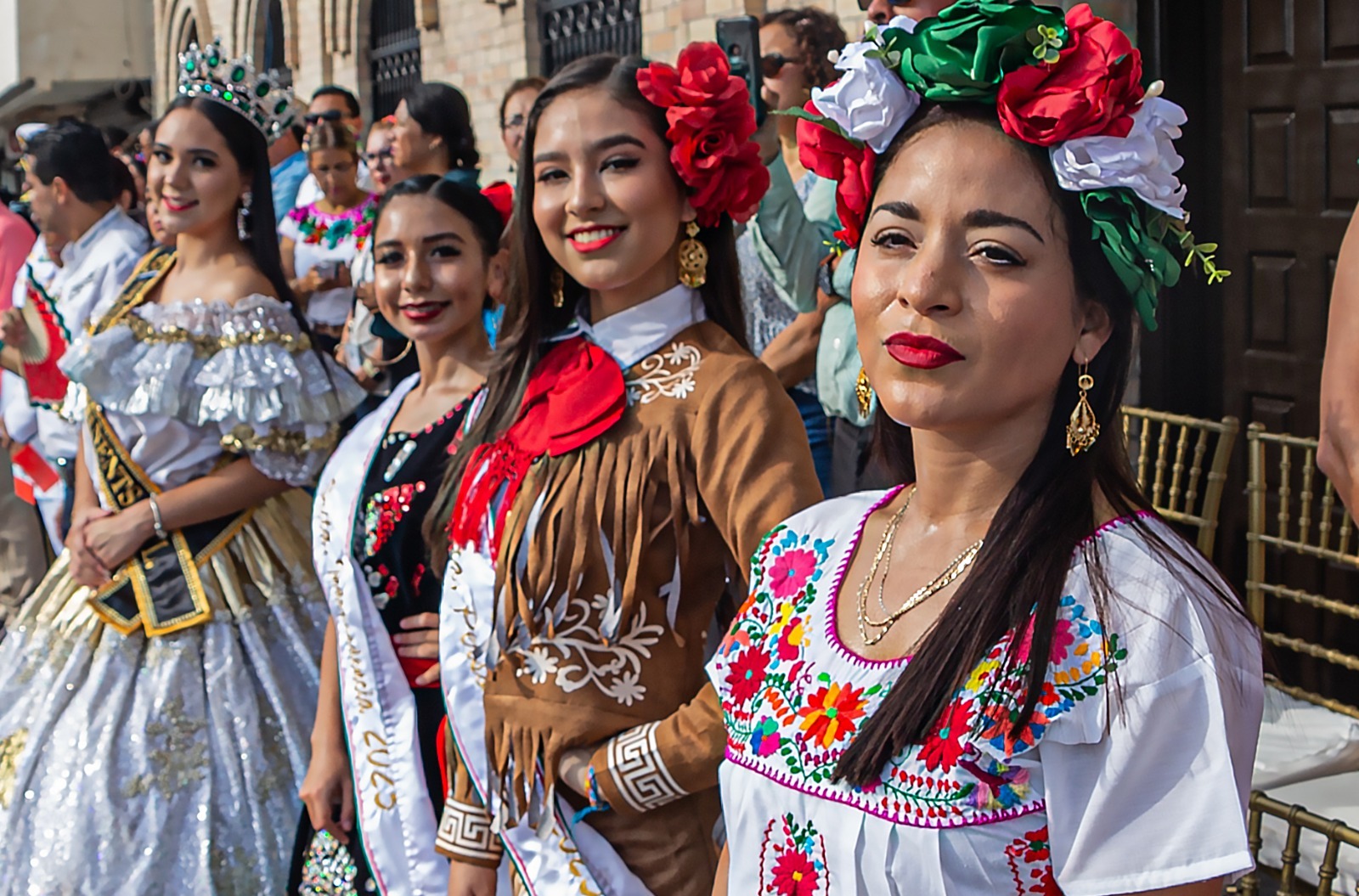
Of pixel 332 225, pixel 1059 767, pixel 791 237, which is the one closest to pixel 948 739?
pixel 1059 767

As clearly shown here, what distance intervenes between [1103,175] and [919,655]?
0.45 meters

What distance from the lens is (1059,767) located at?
122 centimetres

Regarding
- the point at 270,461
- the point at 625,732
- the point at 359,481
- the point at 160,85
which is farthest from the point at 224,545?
the point at 160,85

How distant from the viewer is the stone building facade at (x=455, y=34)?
660 cm

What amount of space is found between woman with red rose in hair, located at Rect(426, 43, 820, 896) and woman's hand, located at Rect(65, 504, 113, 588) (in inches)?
53.5

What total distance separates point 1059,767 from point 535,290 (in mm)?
1256

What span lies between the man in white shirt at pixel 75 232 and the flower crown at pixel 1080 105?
380 centimetres

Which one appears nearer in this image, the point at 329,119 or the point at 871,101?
the point at 871,101

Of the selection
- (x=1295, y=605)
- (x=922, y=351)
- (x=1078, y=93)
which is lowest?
(x=1295, y=605)

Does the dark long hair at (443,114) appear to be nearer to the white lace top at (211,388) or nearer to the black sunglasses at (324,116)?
the black sunglasses at (324,116)

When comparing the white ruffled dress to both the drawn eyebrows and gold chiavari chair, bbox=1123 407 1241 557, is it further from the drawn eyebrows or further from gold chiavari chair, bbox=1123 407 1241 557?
the drawn eyebrows

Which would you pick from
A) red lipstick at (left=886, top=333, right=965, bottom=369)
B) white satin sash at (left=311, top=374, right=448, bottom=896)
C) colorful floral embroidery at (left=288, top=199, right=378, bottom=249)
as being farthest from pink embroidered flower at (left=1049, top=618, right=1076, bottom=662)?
colorful floral embroidery at (left=288, top=199, right=378, bottom=249)

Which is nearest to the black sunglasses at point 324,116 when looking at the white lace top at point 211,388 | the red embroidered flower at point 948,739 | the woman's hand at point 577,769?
the white lace top at point 211,388

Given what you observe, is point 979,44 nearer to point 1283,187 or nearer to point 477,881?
point 477,881
